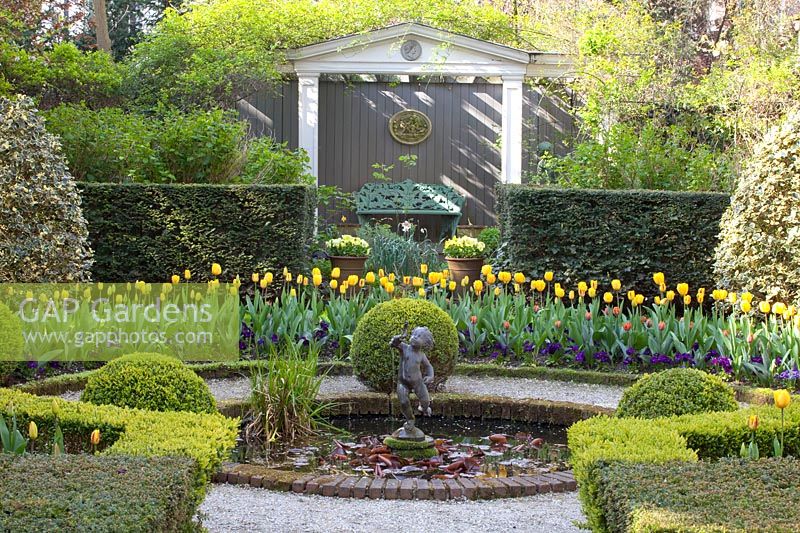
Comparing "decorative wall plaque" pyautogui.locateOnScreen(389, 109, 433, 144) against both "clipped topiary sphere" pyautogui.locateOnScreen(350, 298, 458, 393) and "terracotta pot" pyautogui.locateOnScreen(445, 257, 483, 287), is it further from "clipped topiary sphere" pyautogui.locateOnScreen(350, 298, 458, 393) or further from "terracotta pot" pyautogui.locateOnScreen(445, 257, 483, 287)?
"clipped topiary sphere" pyautogui.locateOnScreen(350, 298, 458, 393)

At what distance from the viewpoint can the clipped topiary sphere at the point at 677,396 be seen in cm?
510

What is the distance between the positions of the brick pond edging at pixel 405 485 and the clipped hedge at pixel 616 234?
18.4ft

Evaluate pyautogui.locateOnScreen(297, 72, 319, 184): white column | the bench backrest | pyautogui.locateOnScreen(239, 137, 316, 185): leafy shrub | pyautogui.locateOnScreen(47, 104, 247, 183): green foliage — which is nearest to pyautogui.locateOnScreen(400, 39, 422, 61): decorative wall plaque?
pyautogui.locateOnScreen(297, 72, 319, 184): white column

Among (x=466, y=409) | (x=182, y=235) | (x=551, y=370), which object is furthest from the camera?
(x=182, y=235)

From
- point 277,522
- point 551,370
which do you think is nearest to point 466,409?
point 551,370

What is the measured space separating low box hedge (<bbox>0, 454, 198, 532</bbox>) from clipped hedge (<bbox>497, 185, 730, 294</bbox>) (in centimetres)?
714

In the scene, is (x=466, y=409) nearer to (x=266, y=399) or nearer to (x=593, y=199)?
(x=266, y=399)

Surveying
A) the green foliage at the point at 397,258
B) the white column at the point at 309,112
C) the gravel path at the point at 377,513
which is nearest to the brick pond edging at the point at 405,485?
the gravel path at the point at 377,513

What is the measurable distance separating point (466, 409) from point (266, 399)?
1.50 m

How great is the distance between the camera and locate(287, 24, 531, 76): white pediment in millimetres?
14516

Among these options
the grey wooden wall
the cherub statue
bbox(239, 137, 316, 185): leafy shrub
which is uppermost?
the grey wooden wall

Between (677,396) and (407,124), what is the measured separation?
1161cm

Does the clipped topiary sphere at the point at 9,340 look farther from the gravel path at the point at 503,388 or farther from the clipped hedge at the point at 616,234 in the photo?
the clipped hedge at the point at 616,234

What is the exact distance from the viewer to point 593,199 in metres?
10.4
